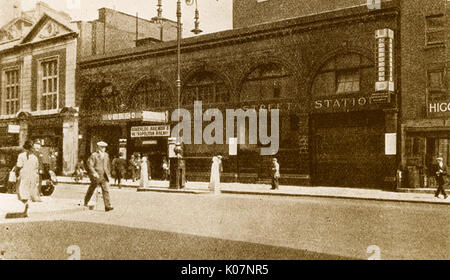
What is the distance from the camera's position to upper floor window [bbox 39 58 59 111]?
1551 inches

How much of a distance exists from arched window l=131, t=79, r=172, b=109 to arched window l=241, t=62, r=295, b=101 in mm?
6051

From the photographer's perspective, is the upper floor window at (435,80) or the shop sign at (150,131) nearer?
the upper floor window at (435,80)

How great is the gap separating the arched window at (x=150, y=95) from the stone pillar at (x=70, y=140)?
Result: 623 cm

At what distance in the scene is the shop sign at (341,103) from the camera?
2417 cm

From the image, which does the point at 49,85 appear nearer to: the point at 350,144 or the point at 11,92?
the point at 11,92

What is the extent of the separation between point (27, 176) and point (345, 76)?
17874 millimetres

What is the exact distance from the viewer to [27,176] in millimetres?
11898

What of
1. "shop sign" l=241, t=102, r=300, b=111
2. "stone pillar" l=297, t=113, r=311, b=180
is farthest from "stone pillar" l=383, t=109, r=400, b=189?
"shop sign" l=241, t=102, r=300, b=111

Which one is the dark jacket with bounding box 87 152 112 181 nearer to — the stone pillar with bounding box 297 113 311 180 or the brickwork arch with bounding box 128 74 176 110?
the stone pillar with bounding box 297 113 311 180

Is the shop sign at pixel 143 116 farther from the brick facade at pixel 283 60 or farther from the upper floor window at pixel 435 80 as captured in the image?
the upper floor window at pixel 435 80

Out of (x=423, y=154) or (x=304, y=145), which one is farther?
(x=304, y=145)

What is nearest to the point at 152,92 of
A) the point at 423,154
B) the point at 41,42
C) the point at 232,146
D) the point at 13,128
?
the point at 232,146

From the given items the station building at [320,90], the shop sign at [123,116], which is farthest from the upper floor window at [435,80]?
the shop sign at [123,116]
